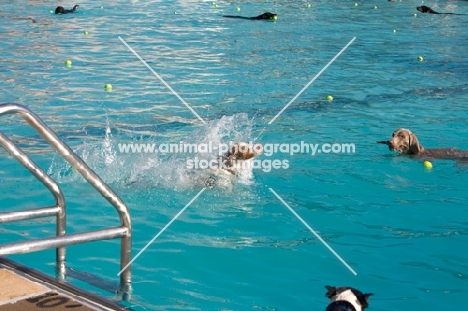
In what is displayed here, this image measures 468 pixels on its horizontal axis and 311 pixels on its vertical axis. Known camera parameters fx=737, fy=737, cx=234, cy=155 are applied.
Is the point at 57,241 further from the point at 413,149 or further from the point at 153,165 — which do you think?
the point at 413,149

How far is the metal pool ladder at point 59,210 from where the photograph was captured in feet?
12.6

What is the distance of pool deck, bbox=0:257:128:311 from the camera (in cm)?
371

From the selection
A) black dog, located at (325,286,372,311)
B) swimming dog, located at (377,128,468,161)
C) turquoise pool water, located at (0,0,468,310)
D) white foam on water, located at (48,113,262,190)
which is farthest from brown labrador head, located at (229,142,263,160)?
black dog, located at (325,286,372,311)

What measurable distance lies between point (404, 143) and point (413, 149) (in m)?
0.16

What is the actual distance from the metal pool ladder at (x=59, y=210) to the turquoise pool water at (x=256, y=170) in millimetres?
841

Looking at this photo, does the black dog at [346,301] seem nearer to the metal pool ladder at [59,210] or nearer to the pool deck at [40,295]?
the pool deck at [40,295]

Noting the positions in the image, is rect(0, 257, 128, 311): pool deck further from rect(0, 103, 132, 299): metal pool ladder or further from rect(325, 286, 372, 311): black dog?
rect(325, 286, 372, 311): black dog

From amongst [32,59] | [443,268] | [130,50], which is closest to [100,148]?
[443,268]

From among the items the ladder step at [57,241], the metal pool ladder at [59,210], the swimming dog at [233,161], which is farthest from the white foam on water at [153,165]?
the ladder step at [57,241]

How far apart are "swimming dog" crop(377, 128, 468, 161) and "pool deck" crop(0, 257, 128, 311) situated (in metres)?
5.82

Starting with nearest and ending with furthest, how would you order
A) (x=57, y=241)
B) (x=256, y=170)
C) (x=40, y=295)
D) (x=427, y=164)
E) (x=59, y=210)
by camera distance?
1. (x=40, y=295)
2. (x=57, y=241)
3. (x=59, y=210)
4. (x=256, y=170)
5. (x=427, y=164)

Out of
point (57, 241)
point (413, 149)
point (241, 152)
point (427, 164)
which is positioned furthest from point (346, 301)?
point (413, 149)

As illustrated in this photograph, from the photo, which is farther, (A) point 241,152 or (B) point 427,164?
(B) point 427,164

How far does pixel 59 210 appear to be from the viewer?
15.1 ft
